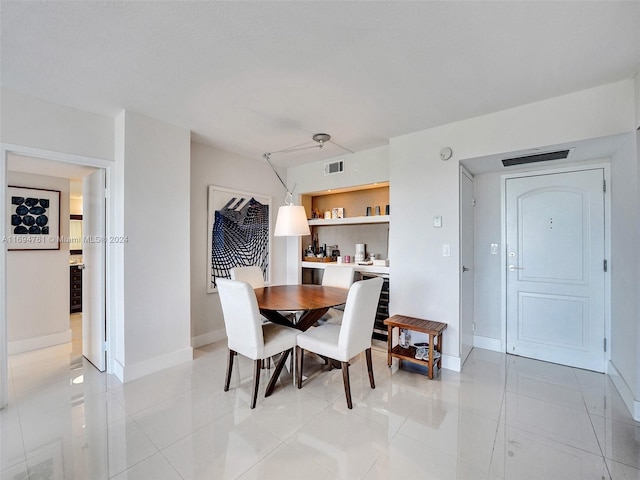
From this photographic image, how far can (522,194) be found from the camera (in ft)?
10.4

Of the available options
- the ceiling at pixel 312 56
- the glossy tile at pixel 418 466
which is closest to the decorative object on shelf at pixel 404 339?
the glossy tile at pixel 418 466

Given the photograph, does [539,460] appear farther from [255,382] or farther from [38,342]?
[38,342]

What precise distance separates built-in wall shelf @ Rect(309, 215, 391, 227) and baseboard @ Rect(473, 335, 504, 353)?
5.88 ft

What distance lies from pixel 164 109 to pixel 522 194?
3.74 metres

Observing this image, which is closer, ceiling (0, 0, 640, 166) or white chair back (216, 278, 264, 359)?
ceiling (0, 0, 640, 166)

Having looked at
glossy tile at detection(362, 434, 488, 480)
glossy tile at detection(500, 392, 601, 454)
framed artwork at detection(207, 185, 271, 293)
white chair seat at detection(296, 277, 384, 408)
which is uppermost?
framed artwork at detection(207, 185, 271, 293)

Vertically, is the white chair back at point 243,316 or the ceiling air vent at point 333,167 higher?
the ceiling air vent at point 333,167

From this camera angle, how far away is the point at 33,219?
11.0 ft

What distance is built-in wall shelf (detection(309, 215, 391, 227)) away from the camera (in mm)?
3816

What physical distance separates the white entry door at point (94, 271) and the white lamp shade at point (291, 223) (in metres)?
1.70

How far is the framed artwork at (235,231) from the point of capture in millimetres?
3637

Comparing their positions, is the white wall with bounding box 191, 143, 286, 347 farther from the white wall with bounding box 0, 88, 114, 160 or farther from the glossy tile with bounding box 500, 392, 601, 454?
the glossy tile with bounding box 500, 392, 601, 454

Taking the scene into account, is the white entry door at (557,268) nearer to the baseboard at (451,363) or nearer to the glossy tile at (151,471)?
the baseboard at (451,363)

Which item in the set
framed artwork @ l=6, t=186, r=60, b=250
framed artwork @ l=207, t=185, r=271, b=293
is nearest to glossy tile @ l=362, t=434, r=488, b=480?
framed artwork @ l=207, t=185, r=271, b=293
